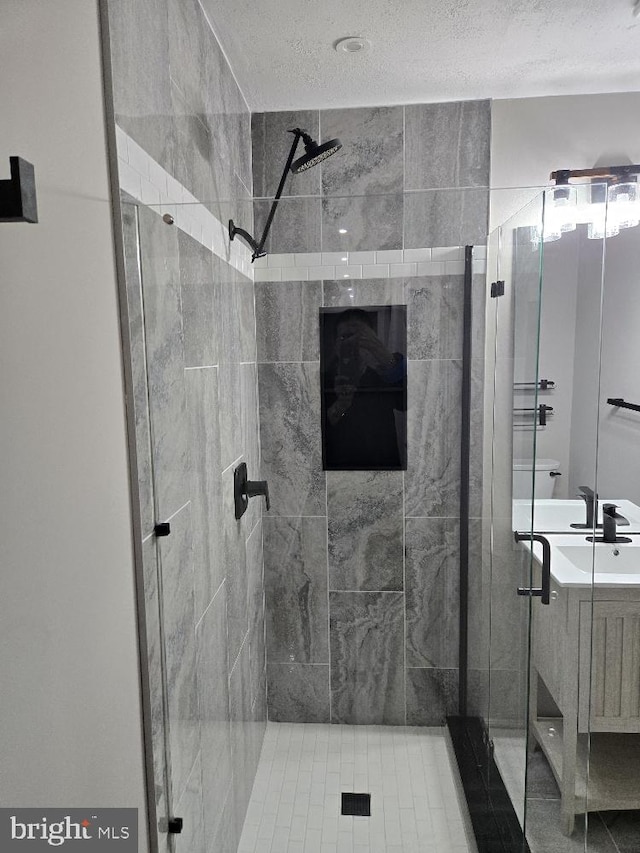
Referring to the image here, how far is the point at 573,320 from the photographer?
1644 millimetres

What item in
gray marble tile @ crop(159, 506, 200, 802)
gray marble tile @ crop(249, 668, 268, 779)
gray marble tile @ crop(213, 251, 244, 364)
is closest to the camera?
gray marble tile @ crop(159, 506, 200, 802)

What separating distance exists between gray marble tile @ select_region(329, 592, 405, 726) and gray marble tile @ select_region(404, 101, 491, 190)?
1.59 m

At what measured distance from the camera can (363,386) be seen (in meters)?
1.68

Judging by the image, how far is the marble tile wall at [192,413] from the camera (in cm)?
110

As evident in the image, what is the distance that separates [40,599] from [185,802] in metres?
0.82

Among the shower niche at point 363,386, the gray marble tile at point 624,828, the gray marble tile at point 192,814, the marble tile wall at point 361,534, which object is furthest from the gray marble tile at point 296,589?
the gray marble tile at point 624,828

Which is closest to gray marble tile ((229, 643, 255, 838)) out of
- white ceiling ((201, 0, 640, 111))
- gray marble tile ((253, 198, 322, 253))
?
gray marble tile ((253, 198, 322, 253))

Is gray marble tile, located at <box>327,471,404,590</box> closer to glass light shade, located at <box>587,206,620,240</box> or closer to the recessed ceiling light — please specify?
glass light shade, located at <box>587,206,620,240</box>

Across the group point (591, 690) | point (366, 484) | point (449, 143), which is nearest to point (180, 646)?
point (366, 484)

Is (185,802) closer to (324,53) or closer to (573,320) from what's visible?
(573,320)

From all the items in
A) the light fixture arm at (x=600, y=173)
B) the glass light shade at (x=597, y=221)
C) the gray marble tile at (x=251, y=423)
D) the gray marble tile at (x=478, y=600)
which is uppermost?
the light fixture arm at (x=600, y=173)

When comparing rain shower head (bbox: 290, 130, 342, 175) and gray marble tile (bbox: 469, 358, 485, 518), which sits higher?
rain shower head (bbox: 290, 130, 342, 175)

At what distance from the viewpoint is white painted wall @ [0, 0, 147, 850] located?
27.6 inches

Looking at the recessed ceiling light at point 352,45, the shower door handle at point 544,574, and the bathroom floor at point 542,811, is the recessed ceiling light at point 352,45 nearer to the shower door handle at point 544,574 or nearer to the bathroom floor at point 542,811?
the shower door handle at point 544,574
